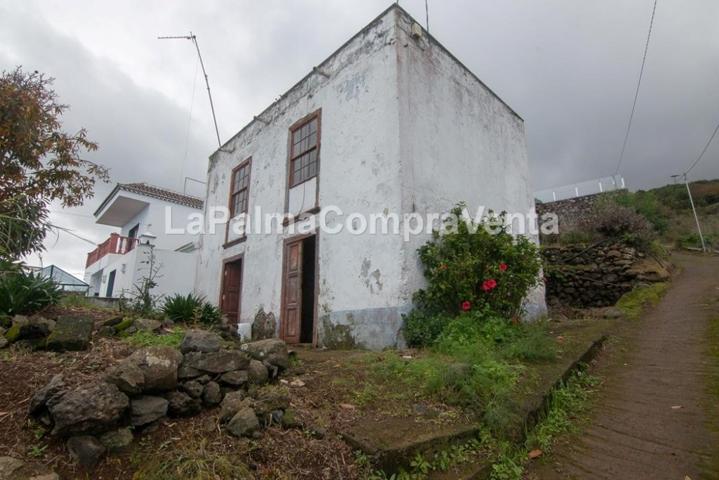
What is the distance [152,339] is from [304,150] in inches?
219

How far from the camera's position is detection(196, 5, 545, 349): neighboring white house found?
657cm

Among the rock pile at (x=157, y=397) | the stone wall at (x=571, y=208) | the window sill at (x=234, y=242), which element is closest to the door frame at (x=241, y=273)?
the window sill at (x=234, y=242)

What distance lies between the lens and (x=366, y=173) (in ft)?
23.1

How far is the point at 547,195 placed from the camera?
65.3 ft

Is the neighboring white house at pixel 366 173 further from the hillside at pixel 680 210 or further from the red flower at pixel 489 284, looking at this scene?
the hillside at pixel 680 210

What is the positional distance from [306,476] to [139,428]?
107 cm

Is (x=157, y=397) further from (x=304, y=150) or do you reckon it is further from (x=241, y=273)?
(x=241, y=273)

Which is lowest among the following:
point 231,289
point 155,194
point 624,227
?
point 231,289

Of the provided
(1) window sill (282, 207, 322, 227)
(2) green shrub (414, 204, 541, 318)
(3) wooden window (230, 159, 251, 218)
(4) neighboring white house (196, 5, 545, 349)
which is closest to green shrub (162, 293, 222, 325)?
(4) neighboring white house (196, 5, 545, 349)

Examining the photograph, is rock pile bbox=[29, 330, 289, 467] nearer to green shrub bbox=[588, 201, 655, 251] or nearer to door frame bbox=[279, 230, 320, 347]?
door frame bbox=[279, 230, 320, 347]

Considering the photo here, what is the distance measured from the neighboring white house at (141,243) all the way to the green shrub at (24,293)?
9954mm

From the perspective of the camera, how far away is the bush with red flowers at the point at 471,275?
19.7 ft

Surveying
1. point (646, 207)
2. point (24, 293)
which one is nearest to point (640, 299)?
point (646, 207)

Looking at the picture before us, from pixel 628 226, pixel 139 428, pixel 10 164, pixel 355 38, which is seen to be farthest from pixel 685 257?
pixel 10 164
